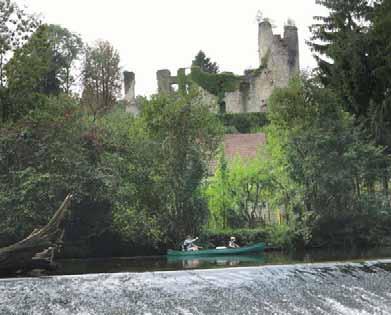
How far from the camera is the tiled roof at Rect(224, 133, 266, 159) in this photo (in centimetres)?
4058

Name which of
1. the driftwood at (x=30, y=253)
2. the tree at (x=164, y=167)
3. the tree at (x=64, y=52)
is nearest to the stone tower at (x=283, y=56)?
the tree at (x=64, y=52)

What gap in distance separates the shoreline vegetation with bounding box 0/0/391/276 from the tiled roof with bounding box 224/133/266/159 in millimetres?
7636

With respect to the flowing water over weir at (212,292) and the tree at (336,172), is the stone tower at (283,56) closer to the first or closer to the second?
the tree at (336,172)

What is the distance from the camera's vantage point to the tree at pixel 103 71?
57062 mm

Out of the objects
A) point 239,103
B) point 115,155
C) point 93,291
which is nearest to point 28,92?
point 115,155

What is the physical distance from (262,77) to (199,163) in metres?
32.6

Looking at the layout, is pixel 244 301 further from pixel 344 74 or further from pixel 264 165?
pixel 344 74

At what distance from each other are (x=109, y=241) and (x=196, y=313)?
13777 millimetres

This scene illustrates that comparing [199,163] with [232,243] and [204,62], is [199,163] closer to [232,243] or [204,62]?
[232,243]

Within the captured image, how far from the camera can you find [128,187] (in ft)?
85.6

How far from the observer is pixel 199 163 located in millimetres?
27703

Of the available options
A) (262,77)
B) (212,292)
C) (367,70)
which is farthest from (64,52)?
(212,292)

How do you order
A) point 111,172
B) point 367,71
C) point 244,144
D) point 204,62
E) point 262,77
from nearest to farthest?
point 111,172 < point 367,71 < point 244,144 < point 262,77 < point 204,62

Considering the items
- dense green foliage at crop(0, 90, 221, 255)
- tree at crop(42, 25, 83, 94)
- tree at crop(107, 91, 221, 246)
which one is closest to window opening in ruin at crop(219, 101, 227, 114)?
tree at crop(42, 25, 83, 94)
